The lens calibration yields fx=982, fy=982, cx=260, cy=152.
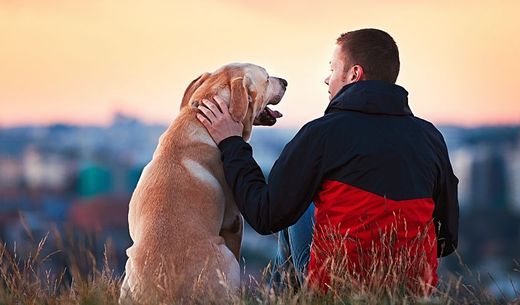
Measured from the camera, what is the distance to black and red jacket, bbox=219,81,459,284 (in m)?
5.12

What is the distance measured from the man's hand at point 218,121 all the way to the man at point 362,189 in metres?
0.53

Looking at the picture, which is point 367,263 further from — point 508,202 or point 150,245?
point 508,202

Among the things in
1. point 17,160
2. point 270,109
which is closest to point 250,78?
point 270,109

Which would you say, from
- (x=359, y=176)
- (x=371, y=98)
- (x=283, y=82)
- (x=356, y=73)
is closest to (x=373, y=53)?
(x=356, y=73)

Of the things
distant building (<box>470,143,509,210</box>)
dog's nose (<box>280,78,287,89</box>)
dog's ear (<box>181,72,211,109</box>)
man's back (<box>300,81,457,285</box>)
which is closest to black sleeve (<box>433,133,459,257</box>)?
man's back (<box>300,81,457,285</box>)

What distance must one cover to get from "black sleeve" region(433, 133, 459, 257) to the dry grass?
1.45 ft

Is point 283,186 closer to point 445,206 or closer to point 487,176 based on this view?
point 445,206

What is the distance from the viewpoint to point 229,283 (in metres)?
5.52

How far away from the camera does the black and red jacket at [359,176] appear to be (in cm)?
512

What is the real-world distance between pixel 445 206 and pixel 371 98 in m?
0.91

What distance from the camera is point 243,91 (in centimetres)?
606

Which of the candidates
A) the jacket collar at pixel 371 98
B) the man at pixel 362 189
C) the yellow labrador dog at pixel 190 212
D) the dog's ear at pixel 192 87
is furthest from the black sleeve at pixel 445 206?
the dog's ear at pixel 192 87

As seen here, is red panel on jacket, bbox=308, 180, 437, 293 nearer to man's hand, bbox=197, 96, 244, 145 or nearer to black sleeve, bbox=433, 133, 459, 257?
black sleeve, bbox=433, 133, 459, 257

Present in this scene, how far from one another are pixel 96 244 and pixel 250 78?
159cm
